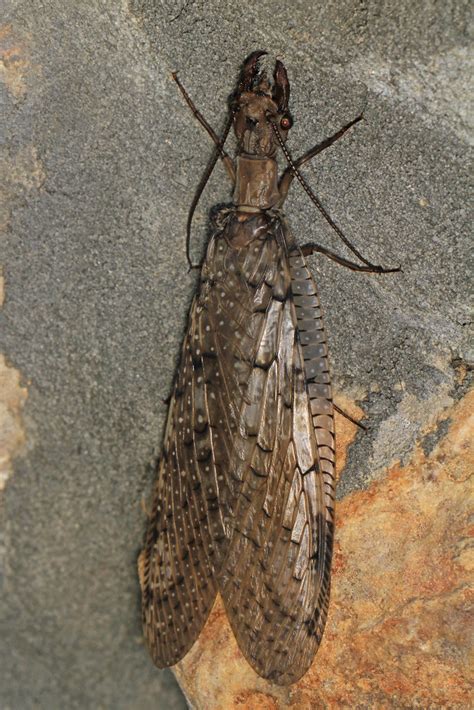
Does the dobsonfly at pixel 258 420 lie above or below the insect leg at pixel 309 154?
below

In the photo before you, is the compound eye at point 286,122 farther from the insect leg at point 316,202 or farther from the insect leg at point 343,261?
the insect leg at point 343,261

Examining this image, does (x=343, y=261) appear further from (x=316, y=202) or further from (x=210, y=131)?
(x=210, y=131)

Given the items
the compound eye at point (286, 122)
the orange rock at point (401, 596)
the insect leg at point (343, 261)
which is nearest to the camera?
the orange rock at point (401, 596)

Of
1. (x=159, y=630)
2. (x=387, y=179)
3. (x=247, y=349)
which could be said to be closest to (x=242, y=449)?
(x=247, y=349)

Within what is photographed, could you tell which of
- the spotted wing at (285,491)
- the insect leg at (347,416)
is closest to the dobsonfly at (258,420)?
the spotted wing at (285,491)

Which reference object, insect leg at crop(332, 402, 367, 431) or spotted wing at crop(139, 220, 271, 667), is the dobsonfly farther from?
insect leg at crop(332, 402, 367, 431)

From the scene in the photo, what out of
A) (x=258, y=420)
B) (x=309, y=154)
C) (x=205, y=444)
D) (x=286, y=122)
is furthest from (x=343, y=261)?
(x=205, y=444)

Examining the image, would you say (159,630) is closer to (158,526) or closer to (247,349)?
(158,526)
